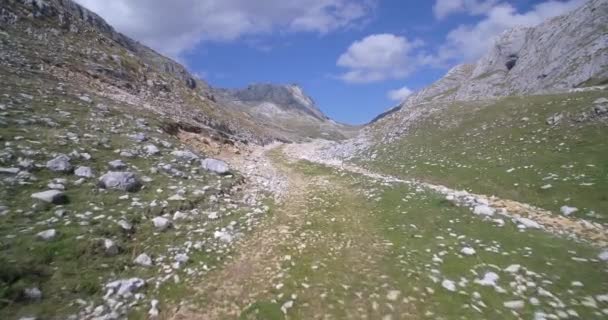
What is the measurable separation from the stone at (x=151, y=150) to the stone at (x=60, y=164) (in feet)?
16.9

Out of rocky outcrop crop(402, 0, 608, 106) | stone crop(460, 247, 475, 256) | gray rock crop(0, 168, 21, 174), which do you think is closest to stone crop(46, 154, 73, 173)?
gray rock crop(0, 168, 21, 174)

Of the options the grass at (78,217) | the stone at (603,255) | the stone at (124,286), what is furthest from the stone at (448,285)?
the stone at (124,286)

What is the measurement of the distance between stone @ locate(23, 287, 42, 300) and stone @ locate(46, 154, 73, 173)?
25.0ft

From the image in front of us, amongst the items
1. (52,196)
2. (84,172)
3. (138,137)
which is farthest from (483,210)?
(138,137)

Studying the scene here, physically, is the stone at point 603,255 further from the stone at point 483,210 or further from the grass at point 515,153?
the grass at point 515,153

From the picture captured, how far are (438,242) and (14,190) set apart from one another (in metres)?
16.0

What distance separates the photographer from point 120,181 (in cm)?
1446

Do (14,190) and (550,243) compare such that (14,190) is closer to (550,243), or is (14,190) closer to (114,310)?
(114,310)

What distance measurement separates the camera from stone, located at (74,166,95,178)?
14211mm

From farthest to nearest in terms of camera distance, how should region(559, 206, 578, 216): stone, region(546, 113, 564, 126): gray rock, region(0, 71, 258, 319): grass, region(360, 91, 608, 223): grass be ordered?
region(546, 113, 564, 126): gray rock, region(360, 91, 608, 223): grass, region(559, 206, 578, 216): stone, region(0, 71, 258, 319): grass

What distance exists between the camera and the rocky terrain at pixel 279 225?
28.5ft

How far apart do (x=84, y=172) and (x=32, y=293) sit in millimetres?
7797

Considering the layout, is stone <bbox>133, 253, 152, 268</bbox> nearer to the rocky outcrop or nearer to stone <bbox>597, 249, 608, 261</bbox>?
stone <bbox>597, 249, 608, 261</bbox>

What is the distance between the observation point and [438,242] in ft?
Answer: 42.3
